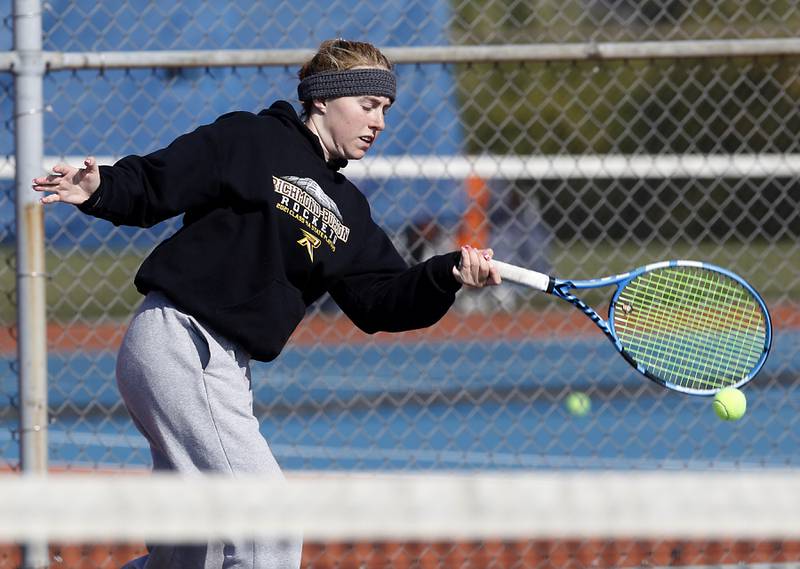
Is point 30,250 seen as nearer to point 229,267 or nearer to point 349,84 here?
point 229,267

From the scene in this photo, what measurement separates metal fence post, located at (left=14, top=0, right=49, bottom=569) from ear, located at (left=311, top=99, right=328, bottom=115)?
0.87m

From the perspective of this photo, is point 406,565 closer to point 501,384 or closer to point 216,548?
point 216,548

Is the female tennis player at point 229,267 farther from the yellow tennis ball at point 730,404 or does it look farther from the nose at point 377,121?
the yellow tennis ball at point 730,404

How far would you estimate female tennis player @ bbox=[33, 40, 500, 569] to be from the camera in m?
2.87

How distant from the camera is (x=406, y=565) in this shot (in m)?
4.58

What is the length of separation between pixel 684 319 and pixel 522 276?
2.40 ft

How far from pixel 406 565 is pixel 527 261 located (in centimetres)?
918

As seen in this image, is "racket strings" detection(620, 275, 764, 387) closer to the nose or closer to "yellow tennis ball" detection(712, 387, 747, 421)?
"yellow tennis ball" detection(712, 387, 747, 421)

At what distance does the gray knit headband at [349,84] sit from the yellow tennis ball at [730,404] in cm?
123

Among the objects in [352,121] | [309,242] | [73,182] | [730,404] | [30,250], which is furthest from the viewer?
[30,250]

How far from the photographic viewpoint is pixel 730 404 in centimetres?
334

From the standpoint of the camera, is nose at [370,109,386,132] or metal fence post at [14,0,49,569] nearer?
nose at [370,109,386,132]

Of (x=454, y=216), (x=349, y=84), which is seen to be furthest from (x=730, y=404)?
(x=454, y=216)

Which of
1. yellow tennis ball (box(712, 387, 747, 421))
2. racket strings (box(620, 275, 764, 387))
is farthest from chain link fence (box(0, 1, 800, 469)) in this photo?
yellow tennis ball (box(712, 387, 747, 421))
